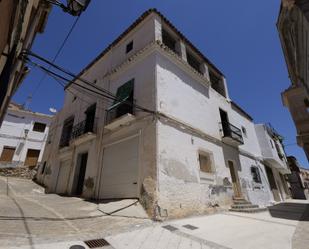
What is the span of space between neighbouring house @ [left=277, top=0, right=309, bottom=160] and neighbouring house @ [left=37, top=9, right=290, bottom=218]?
11.9 feet

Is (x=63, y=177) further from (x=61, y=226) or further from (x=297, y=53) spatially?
(x=297, y=53)

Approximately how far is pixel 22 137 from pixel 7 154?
2358 millimetres

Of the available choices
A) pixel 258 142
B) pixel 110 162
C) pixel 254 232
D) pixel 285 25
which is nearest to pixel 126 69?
pixel 110 162

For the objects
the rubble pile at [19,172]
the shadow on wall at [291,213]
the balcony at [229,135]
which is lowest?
the shadow on wall at [291,213]

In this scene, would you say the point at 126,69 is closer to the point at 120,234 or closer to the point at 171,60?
the point at 171,60

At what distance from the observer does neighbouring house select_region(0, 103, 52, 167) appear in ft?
66.4

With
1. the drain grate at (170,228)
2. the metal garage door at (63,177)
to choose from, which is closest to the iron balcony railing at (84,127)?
the metal garage door at (63,177)

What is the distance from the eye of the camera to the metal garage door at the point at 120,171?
22.1 ft

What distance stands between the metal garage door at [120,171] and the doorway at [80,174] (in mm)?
2777

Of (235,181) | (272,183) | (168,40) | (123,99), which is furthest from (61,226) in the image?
(272,183)

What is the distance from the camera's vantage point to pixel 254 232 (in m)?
4.29

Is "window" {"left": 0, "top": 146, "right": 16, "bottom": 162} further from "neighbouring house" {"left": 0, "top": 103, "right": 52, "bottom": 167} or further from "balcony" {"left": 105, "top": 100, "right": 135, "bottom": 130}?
"balcony" {"left": 105, "top": 100, "right": 135, "bottom": 130}

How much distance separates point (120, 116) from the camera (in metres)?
8.21

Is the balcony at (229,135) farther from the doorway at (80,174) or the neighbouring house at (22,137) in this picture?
the neighbouring house at (22,137)
